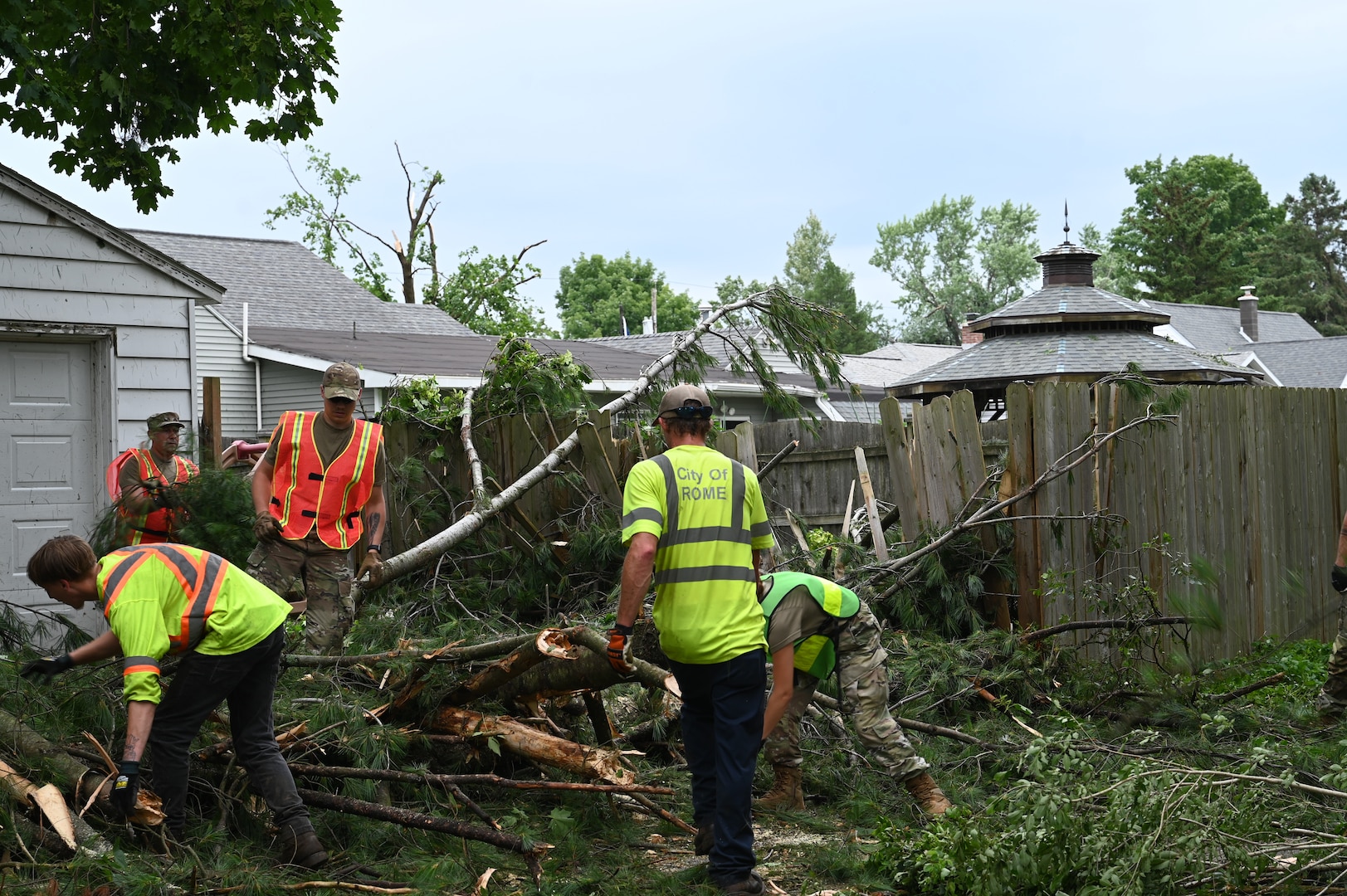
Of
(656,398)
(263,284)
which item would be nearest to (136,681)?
(656,398)

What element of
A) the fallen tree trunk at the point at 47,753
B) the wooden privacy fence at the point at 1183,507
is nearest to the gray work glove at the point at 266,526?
the fallen tree trunk at the point at 47,753

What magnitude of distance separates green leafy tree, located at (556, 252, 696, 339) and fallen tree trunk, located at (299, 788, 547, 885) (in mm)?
56484

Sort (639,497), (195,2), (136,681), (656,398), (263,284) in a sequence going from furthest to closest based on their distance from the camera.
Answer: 1. (263,284)
2. (656,398)
3. (195,2)
4. (639,497)
5. (136,681)

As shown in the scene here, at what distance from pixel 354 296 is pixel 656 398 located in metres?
16.0

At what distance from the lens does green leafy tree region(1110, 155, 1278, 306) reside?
5034 centimetres

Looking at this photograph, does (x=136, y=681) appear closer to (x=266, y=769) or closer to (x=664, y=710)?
(x=266, y=769)

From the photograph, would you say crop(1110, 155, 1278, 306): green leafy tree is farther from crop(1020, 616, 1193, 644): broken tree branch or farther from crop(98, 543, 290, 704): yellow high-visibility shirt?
crop(98, 543, 290, 704): yellow high-visibility shirt

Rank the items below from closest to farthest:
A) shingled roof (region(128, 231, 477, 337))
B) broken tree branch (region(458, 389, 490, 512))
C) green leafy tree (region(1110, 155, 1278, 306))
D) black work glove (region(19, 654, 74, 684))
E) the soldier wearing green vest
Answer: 1. black work glove (region(19, 654, 74, 684))
2. the soldier wearing green vest
3. broken tree branch (region(458, 389, 490, 512))
4. shingled roof (region(128, 231, 477, 337))
5. green leafy tree (region(1110, 155, 1278, 306))

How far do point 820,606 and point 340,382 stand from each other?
2707mm

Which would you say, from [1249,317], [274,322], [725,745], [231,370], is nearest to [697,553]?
[725,745]

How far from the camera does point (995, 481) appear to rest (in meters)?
7.70

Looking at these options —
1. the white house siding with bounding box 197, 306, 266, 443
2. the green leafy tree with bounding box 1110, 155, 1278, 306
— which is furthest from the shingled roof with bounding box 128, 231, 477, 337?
the green leafy tree with bounding box 1110, 155, 1278, 306

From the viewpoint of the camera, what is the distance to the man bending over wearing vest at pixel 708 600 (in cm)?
418

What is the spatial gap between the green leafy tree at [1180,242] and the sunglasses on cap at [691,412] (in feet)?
159
